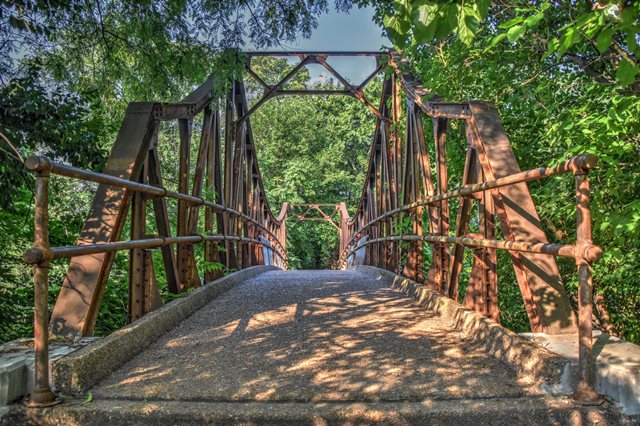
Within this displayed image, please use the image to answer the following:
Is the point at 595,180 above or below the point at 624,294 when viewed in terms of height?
above

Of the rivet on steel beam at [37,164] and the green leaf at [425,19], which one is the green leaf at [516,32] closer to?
the green leaf at [425,19]

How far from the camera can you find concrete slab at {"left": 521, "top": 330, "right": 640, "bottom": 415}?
7.43 feet

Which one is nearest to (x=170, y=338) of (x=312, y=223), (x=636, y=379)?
(x=636, y=379)

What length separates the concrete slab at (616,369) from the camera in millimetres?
2264

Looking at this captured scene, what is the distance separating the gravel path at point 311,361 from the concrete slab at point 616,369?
13.0 inches

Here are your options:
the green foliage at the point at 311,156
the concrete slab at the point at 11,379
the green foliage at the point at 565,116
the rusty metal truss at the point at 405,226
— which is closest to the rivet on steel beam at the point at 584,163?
the rusty metal truss at the point at 405,226

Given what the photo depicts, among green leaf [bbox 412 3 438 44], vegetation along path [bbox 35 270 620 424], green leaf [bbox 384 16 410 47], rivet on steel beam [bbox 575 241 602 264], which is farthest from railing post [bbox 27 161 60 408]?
rivet on steel beam [bbox 575 241 602 264]

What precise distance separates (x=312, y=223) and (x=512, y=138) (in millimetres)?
29954

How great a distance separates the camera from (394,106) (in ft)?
29.3

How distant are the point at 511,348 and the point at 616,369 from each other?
748mm

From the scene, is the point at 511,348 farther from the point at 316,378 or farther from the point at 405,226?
the point at 405,226

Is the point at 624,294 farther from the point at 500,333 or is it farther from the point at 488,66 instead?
the point at 500,333

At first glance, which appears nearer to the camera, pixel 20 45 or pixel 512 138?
pixel 20 45

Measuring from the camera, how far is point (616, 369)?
7.68ft
